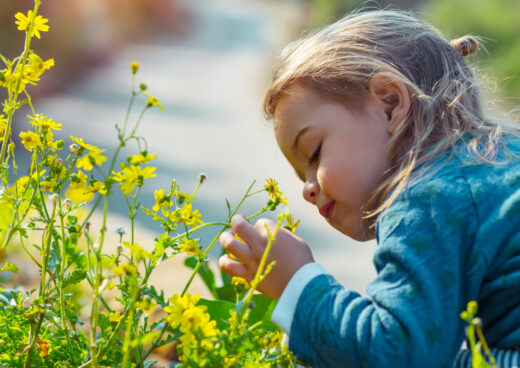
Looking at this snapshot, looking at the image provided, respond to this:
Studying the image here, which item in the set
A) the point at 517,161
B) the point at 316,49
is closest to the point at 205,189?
the point at 316,49

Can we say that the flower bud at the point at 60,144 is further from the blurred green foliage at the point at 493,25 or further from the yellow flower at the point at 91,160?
the blurred green foliage at the point at 493,25

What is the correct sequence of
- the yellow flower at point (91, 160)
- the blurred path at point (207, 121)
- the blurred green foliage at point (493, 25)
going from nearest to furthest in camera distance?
1. the yellow flower at point (91, 160)
2. the blurred path at point (207, 121)
3. the blurred green foliage at point (493, 25)

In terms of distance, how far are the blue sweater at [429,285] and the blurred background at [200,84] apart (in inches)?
29.2

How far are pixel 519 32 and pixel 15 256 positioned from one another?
7920 mm

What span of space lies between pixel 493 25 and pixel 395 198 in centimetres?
920

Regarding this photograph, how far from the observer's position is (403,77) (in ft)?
5.69

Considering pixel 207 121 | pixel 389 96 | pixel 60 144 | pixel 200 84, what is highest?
pixel 200 84

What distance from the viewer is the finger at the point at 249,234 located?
1.50m

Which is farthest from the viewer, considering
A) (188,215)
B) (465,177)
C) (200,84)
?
(200,84)

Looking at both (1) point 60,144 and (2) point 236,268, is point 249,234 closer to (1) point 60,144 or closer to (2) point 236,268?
(2) point 236,268

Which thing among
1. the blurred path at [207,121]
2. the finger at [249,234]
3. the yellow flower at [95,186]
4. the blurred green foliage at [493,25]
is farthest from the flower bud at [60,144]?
the blurred green foliage at [493,25]

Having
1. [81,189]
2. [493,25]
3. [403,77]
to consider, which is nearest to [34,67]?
[81,189]

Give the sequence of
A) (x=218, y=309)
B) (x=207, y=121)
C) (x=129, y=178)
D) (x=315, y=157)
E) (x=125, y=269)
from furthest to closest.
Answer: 1. (x=207, y=121)
2. (x=315, y=157)
3. (x=218, y=309)
4. (x=129, y=178)
5. (x=125, y=269)

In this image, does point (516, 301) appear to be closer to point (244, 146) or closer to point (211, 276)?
point (211, 276)
